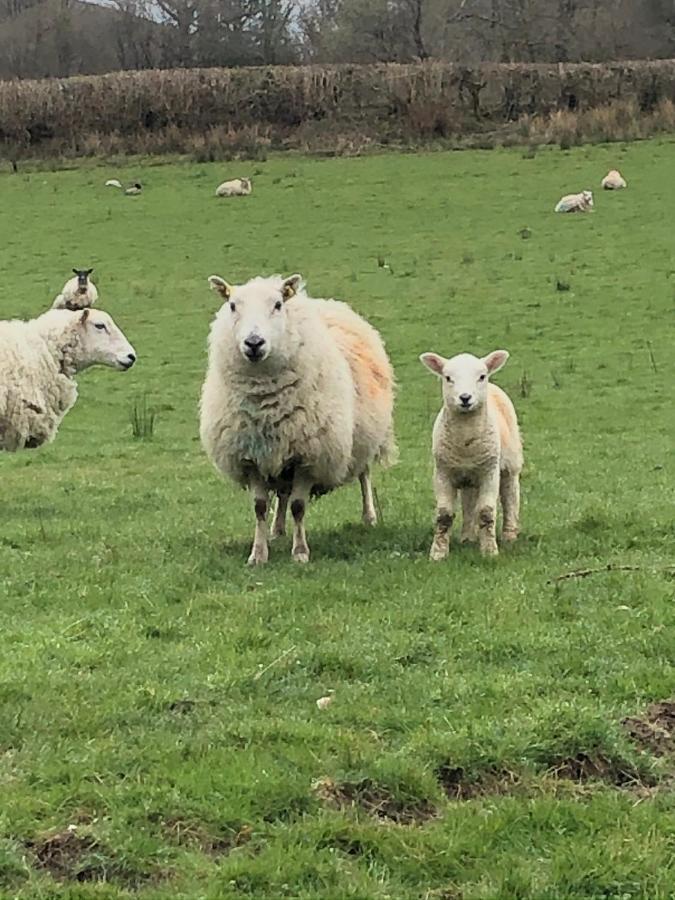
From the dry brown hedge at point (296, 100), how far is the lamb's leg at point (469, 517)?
3408 cm

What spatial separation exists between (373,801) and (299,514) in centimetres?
427

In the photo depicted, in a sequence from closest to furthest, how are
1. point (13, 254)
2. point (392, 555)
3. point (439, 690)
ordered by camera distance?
point (439, 690) < point (392, 555) < point (13, 254)

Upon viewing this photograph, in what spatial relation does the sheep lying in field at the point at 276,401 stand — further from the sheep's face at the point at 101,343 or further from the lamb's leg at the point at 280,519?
the sheep's face at the point at 101,343

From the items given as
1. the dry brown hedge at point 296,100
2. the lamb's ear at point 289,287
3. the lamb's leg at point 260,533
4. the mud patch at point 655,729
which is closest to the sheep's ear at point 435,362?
the lamb's ear at point 289,287

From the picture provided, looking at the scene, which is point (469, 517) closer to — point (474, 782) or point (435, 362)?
point (435, 362)

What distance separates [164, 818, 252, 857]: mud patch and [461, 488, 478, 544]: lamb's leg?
187 inches

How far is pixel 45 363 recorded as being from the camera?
1222 cm

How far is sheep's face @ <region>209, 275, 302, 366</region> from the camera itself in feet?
27.4

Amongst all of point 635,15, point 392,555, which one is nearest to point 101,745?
point 392,555

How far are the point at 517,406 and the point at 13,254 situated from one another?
15678 millimetres

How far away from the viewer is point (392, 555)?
8.55 metres

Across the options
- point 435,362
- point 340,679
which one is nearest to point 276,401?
point 435,362

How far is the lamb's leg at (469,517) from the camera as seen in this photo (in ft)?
29.1

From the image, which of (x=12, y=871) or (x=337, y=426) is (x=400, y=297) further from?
(x=12, y=871)
